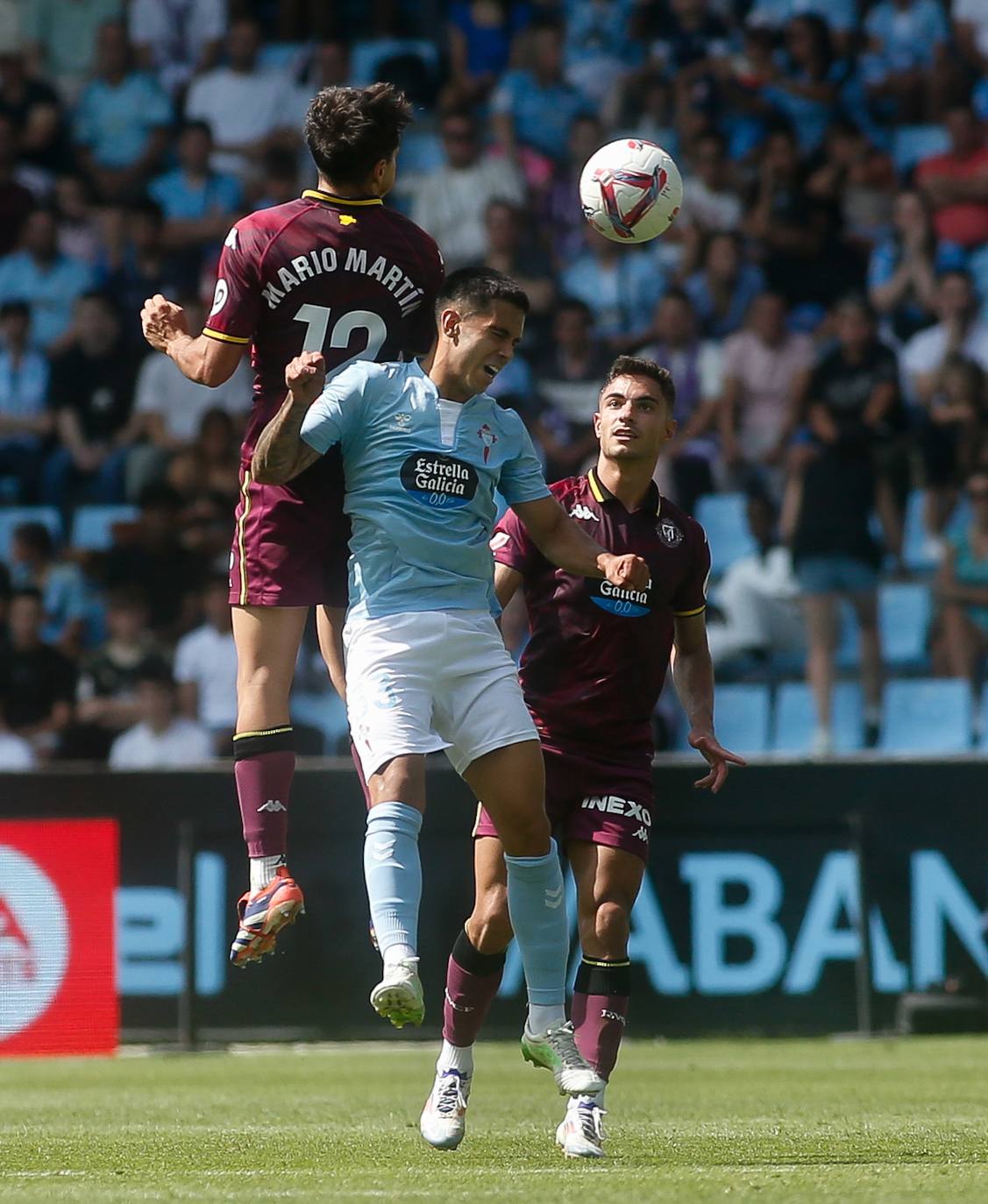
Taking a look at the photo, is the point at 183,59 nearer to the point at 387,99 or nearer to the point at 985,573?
the point at 985,573

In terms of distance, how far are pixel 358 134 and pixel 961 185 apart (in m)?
10.5

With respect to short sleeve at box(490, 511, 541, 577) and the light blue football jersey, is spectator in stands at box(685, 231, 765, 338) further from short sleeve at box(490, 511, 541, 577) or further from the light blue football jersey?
the light blue football jersey

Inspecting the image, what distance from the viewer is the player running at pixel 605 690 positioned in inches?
257

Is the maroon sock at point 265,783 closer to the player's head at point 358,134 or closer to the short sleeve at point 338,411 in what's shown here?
the short sleeve at point 338,411

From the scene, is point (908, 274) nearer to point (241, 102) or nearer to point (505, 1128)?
point (241, 102)

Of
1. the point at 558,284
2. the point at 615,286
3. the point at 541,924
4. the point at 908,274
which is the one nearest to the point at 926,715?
the point at 908,274

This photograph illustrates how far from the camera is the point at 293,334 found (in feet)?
20.5

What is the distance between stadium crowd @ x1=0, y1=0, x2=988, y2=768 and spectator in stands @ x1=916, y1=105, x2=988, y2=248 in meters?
0.02

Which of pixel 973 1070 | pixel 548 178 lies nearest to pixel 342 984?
pixel 973 1070

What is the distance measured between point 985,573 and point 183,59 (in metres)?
8.22

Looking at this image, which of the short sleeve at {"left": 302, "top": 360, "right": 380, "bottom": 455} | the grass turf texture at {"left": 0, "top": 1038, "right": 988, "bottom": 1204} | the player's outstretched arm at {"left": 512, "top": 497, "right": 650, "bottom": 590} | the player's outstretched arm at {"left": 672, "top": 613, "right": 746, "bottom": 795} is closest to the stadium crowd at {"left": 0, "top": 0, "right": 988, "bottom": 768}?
the grass turf texture at {"left": 0, "top": 1038, "right": 988, "bottom": 1204}

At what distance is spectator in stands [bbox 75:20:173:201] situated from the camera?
55.3ft

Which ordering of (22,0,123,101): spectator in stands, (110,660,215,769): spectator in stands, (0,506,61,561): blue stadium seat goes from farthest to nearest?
(22,0,123,101): spectator in stands → (0,506,61,561): blue stadium seat → (110,660,215,769): spectator in stands

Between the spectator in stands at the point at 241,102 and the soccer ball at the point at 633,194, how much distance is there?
398 inches
